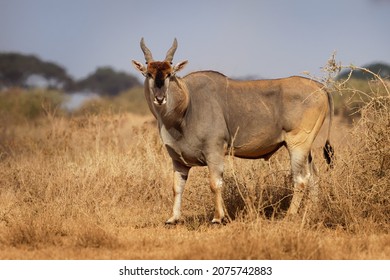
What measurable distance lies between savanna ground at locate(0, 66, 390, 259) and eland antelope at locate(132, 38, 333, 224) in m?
0.32

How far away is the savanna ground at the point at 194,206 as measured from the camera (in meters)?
8.04

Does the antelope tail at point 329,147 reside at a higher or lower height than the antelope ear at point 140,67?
lower

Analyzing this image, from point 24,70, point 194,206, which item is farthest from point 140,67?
point 24,70

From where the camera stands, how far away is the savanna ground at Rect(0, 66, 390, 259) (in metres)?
8.04

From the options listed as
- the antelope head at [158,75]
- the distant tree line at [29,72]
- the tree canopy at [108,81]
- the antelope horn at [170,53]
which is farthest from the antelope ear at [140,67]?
the tree canopy at [108,81]

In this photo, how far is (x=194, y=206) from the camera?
1110 centimetres

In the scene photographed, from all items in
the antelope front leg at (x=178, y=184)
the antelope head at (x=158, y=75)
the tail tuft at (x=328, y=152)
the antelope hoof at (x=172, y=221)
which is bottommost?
the antelope hoof at (x=172, y=221)

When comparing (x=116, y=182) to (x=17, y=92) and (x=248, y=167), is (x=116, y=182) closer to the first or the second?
(x=248, y=167)

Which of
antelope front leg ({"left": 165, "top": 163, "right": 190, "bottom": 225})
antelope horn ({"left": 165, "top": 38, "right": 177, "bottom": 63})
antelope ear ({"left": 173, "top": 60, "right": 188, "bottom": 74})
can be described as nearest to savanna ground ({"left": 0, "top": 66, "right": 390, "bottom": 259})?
Answer: antelope front leg ({"left": 165, "top": 163, "right": 190, "bottom": 225})

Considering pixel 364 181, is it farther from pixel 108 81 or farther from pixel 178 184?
pixel 108 81

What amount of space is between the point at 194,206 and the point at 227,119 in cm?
175

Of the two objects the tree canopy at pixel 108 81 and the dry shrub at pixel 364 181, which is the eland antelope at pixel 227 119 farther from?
the tree canopy at pixel 108 81

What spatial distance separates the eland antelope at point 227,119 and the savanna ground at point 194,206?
0.32 metres

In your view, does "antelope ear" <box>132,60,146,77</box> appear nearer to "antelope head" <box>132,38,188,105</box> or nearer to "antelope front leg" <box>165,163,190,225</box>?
"antelope head" <box>132,38,188,105</box>
